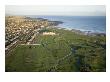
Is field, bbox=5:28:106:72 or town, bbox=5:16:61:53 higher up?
town, bbox=5:16:61:53

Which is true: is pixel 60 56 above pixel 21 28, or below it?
below

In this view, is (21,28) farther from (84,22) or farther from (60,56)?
(84,22)

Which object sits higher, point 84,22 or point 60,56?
point 84,22

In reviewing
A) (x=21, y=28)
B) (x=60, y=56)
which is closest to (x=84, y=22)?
(x=60, y=56)

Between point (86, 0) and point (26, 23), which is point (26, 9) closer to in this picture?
point (26, 23)

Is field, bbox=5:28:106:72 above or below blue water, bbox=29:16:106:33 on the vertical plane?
below
